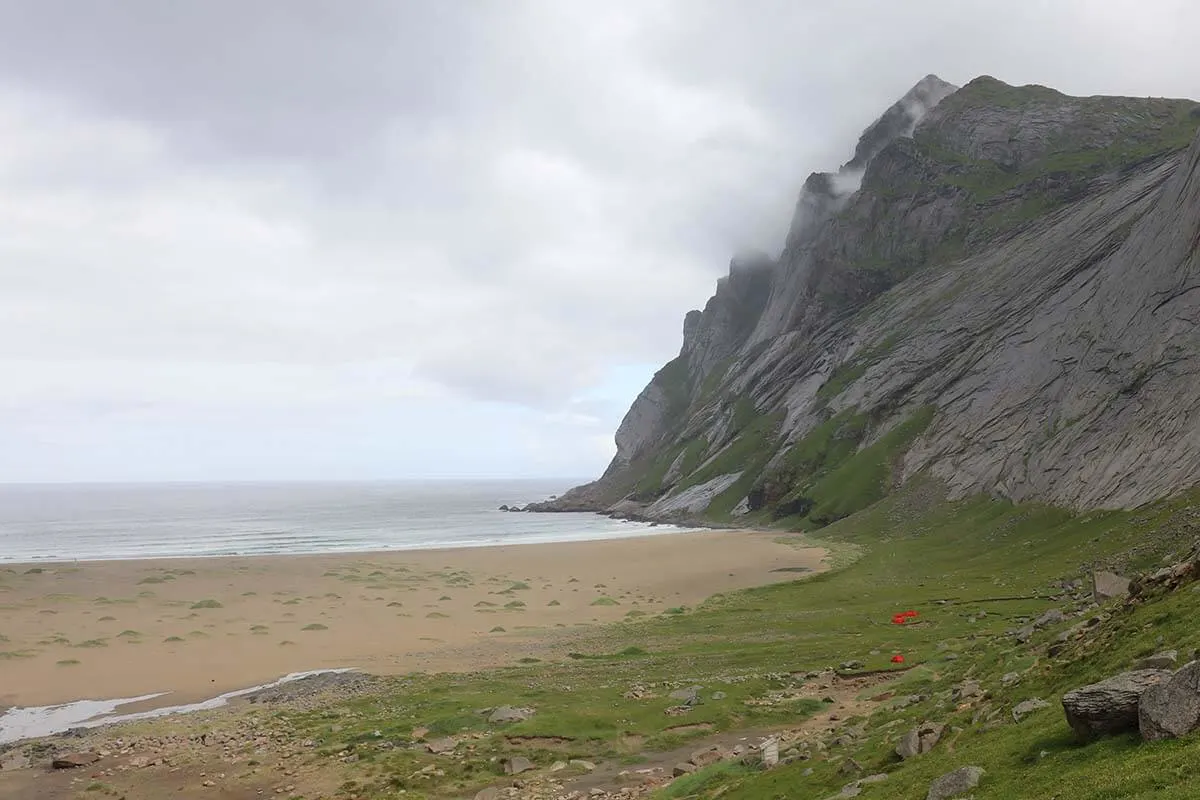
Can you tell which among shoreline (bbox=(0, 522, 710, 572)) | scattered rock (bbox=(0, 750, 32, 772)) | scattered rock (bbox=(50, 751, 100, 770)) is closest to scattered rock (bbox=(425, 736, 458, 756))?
scattered rock (bbox=(50, 751, 100, 770))

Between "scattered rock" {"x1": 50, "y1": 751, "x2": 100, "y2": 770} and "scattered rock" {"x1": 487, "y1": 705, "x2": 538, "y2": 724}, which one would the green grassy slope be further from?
"scattered rock" {"x1": 50, "y1": 751, "x2": 100, "y2": 770}

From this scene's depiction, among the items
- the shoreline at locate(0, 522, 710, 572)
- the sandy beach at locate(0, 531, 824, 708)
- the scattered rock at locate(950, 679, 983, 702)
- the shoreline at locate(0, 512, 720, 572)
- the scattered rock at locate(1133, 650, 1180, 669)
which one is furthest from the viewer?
the shoreline at locate(0, 512, 720, 572)

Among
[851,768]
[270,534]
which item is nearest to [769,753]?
[851,768]

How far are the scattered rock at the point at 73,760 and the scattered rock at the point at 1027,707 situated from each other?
1087 inches

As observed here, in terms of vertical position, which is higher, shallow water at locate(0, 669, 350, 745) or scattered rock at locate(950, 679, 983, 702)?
scattered rock at locate(950, 679, 983, 702)

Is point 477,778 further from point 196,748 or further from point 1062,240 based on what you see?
point 1062,240

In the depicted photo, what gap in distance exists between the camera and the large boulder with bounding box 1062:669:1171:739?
10648mm

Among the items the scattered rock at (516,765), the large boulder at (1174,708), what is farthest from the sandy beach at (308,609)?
the large boulder at (1174,708)

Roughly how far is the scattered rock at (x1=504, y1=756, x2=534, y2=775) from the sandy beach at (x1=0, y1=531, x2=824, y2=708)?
15.4 metres

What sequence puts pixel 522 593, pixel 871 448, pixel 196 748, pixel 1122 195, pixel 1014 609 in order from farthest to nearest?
pixel 871 448, pixel 1122 195, pixel 522 593, pixel 1014 609, pixel 196 748

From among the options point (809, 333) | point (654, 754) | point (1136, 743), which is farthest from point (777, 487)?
point (1136, 743)

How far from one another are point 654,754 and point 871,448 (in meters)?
102

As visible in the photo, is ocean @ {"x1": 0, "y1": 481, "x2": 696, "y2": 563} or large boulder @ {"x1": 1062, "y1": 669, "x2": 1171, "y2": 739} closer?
large boulder @ {"x1": 1062, "y1": 669, "x2": 1171, "y2": 739}

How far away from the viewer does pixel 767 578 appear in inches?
2415
